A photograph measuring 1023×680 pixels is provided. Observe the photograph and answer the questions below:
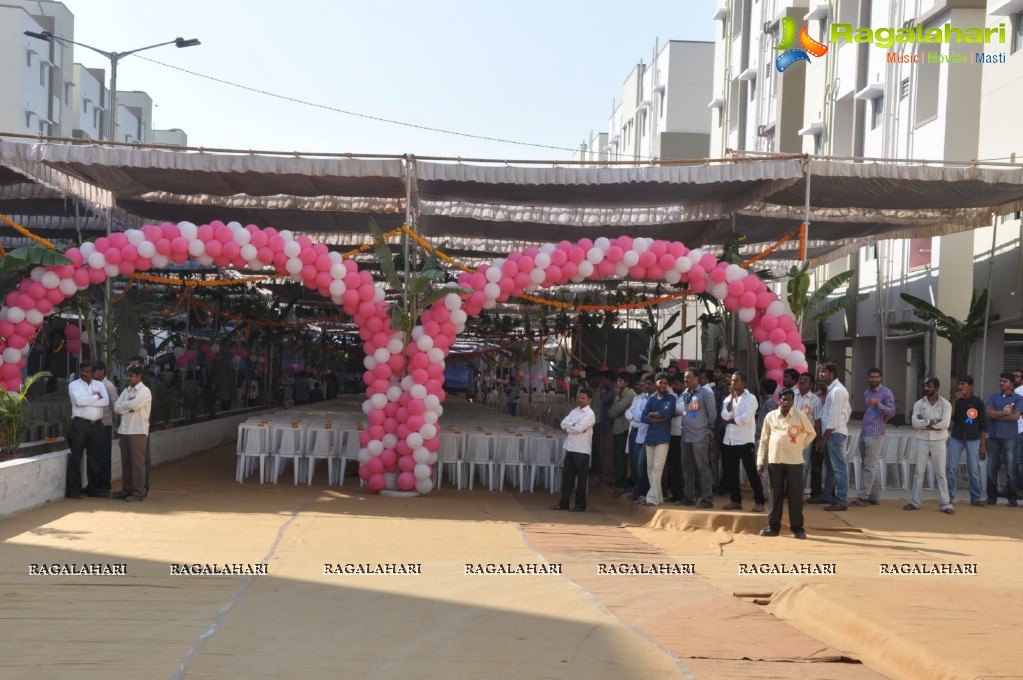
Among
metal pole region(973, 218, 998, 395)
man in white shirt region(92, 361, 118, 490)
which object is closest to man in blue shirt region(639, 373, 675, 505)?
man in white shirt region(92, 361, 118, 490)

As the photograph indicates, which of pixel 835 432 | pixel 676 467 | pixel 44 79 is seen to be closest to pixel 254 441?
pixel 676 467

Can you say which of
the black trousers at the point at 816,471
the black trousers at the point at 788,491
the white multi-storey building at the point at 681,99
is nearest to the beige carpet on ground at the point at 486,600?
the black trousers at the point at 788,491

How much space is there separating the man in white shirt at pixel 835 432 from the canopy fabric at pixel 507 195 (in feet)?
11.1

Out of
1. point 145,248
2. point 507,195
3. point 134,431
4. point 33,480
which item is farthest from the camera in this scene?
point 507,195

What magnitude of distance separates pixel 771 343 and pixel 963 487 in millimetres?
4454

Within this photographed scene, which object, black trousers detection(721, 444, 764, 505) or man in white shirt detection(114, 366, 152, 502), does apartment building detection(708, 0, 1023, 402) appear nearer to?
black trousers detection(721, 444, 764, 505)

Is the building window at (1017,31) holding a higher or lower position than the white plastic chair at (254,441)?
higher

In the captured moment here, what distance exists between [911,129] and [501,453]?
1265 cm

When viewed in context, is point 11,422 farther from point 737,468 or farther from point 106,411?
point 737,468

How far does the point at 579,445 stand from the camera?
49.9ft

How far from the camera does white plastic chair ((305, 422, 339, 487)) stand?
56.3 feet

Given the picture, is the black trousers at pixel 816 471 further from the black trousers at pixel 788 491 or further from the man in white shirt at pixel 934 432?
the black trousers at pixel 788 491

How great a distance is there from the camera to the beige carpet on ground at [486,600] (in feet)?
22.7

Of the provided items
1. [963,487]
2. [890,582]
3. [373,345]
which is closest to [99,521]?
[373,345]
